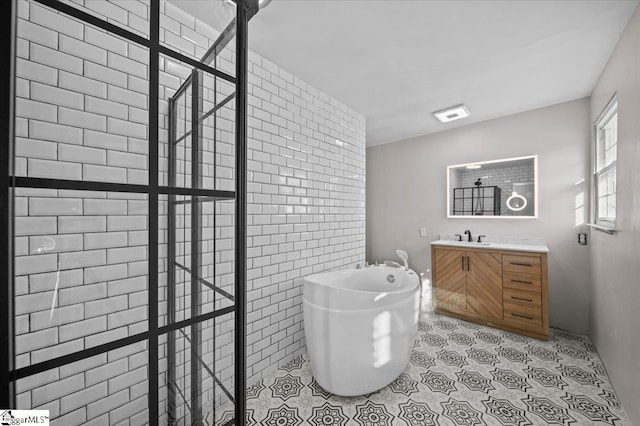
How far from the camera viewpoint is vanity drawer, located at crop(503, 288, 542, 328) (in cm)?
272

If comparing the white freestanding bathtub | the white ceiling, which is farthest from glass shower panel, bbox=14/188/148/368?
the white ceiling

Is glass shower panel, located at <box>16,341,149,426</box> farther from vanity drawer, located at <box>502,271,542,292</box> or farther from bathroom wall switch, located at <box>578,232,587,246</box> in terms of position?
bathroom wall switch, located at <box>578,232,587,246</box>

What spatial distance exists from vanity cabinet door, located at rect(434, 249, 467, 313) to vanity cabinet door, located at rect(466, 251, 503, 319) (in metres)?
0.07

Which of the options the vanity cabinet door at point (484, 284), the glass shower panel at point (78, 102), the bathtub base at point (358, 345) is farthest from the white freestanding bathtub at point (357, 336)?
the vanity cabinet door at point (484, 284)

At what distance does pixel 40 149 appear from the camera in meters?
0.54

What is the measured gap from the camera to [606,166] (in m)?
2.33

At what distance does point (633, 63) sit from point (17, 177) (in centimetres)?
293

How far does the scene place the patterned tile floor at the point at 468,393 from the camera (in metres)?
1.69

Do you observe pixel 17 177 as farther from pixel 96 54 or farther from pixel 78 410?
pixel 78 410

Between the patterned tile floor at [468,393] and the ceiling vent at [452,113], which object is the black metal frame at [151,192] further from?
the ceiling vent at [452,113]

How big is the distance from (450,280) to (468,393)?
1.54 metres

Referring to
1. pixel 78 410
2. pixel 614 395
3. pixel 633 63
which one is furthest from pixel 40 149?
pixel 614 395

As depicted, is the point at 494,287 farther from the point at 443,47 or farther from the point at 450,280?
the point at 443,47

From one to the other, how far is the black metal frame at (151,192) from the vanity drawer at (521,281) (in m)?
3.07
